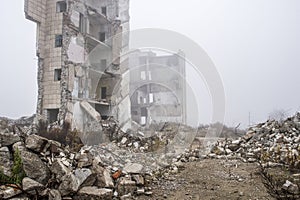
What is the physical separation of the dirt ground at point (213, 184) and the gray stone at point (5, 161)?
215 centimetres

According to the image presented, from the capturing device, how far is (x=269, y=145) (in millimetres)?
7004

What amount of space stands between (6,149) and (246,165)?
4.81m

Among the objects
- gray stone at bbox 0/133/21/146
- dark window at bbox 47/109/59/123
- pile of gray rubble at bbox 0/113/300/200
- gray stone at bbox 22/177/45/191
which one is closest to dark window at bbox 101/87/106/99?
dark window at bbox 47/109/59/123

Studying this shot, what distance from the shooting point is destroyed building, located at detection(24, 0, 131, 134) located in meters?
12.2

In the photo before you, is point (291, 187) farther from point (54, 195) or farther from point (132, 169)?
point (54, 195)

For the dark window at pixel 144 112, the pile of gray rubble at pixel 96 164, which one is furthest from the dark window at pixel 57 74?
the dark window at pixel 144 112

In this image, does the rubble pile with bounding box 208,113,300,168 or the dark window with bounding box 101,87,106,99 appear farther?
the dark window with bounding box 101,87,106,99

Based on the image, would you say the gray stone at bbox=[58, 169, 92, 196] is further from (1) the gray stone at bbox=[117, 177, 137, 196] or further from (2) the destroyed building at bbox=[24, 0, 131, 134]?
(2) the destroyed building at bbox=[24, 0, 131, 134]

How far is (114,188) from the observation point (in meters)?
4.55

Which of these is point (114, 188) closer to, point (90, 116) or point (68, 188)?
point (68, 188)

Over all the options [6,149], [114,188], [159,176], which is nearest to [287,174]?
[159,176]

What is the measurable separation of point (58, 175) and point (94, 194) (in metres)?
0.77

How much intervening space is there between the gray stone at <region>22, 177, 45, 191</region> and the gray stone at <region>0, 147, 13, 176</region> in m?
0.42

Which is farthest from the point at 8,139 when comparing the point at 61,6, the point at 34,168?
the point at 61,6
